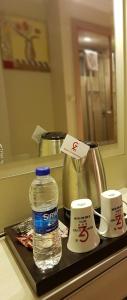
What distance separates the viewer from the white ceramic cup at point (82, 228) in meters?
0.54

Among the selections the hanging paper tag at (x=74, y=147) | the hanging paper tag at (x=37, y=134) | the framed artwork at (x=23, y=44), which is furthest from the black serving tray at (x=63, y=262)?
the framed artwork at (x=23, y=44)

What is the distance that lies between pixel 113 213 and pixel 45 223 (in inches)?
7.9

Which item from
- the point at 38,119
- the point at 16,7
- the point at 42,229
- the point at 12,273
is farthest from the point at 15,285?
the point at 16,7

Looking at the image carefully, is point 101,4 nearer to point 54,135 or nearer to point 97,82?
point 97,82

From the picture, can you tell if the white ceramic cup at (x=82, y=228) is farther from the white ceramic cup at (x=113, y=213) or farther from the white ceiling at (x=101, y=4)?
the white ceiling at (x=101, y=4)

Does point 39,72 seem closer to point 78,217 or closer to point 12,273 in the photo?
point 78,217

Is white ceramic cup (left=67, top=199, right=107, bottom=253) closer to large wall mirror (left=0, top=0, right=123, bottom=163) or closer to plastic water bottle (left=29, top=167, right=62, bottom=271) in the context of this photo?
plastic water bottle (left=29, top=167, right=62, bottom=271)

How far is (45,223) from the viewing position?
0.51 metres

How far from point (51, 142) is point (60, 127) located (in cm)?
9

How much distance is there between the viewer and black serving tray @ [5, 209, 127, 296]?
1.61 feet

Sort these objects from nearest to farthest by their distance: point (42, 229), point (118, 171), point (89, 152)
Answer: point (42, 229)
point (89, 152)
point (118, 171)

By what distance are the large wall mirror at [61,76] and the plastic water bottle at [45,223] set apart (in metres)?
0.22

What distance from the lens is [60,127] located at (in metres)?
0.90

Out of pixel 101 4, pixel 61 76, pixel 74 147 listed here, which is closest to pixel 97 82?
pixel 61 76
